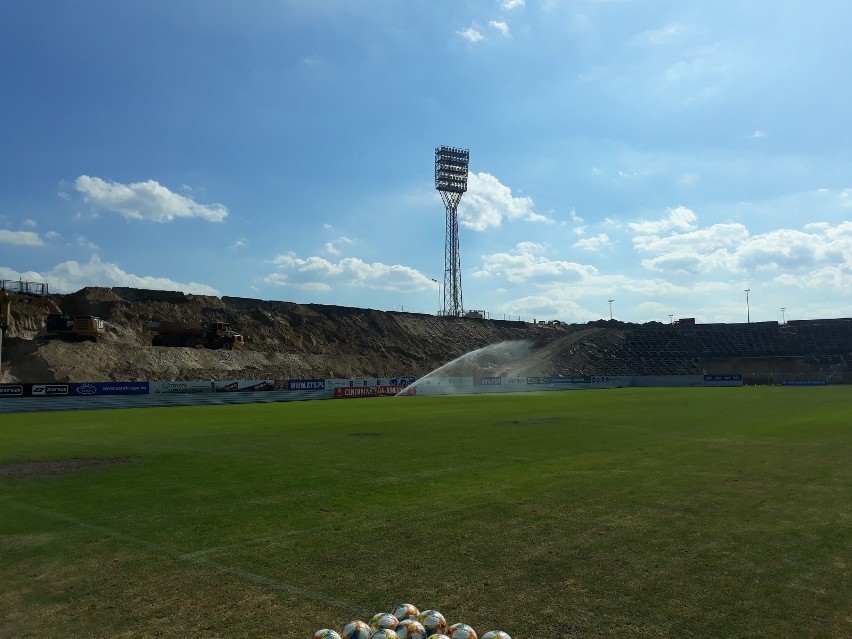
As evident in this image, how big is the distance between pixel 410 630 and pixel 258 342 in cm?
8864

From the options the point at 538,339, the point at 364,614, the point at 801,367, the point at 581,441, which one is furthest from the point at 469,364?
the point at 364,614

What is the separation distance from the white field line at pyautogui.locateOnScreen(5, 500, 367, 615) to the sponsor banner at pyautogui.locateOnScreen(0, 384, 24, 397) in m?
37.8

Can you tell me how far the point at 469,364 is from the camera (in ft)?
345

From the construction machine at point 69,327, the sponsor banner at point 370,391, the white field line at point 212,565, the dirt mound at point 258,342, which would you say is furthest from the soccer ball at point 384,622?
the construction machine at point 69,327

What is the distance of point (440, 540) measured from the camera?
10445mm

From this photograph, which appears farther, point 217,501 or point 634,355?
point 634,355

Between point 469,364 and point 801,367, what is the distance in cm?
5489

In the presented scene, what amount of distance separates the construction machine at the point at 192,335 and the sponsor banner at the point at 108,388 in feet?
95.3

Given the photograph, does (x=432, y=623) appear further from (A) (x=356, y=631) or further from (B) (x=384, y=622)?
(A) (x=356, y=631)

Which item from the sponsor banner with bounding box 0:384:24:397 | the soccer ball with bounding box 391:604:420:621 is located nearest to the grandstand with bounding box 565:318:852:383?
the sponsor banner with bounding box 0:384:24:397

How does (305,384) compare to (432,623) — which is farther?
(305,384)

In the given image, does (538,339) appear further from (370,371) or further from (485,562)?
(485,562)

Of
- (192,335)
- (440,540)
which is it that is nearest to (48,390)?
(192,335)

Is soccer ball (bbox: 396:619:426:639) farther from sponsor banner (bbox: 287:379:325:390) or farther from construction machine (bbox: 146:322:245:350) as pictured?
construction machine (bbox: 146:322:245:350)
